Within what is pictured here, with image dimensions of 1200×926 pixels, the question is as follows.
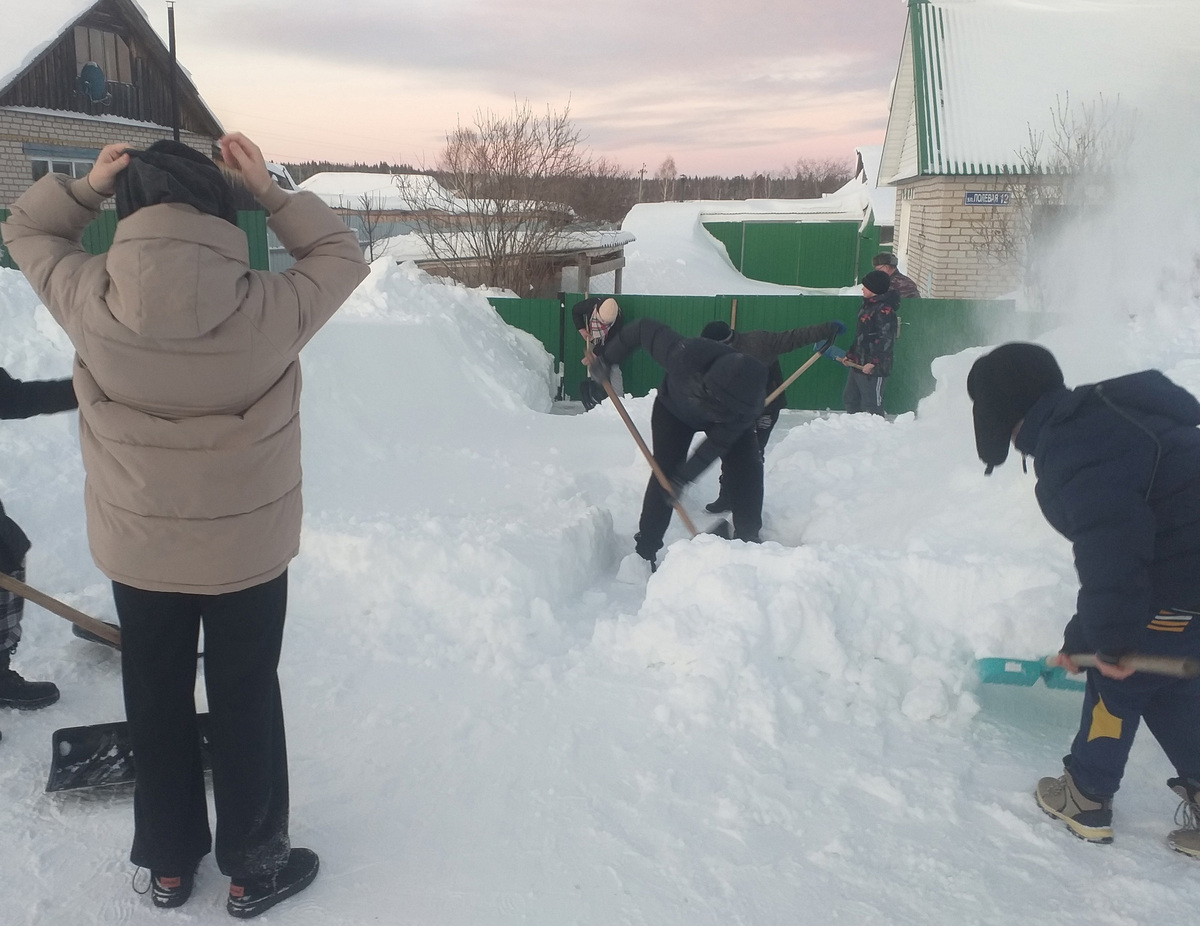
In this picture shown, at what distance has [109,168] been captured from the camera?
64.6 inches

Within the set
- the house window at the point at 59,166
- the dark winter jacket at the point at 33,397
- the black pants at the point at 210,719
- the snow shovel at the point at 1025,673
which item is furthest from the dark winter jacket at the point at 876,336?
the house window at the point at 59,166

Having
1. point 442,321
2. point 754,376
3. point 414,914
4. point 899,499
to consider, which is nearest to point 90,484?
point 414,914

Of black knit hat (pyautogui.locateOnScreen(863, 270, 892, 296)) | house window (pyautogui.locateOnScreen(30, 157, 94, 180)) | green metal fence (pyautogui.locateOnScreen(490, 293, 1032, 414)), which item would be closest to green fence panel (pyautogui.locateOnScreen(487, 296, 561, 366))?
green metal fence (pyautogui.locateOnScreen(490, 293, 1032, 414))

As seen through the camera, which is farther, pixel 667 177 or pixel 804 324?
pixel 667 177

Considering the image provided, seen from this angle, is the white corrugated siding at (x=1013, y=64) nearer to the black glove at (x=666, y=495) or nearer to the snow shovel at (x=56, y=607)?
the black glove at (x=666, y=495)

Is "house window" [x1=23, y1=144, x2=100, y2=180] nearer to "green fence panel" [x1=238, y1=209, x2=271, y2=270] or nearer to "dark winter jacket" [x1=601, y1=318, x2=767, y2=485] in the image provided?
"green fence panel" [x1=238, y1=209, x2=271, y2=270]

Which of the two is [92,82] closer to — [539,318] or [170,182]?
[539,318]

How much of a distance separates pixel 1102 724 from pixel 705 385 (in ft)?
7.51

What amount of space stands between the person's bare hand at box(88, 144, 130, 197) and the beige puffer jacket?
0.05 meters

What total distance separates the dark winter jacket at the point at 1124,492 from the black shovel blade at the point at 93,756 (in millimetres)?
2257

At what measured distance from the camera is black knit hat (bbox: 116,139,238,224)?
5.17 feet

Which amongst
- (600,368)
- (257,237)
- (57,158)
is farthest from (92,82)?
(600,368)

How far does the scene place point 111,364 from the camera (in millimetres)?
1628

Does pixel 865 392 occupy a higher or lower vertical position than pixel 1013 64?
lower
